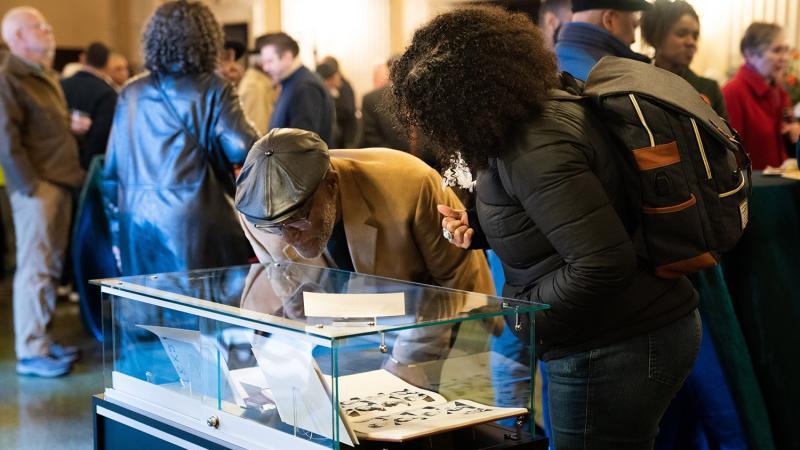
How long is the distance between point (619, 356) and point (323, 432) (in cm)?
65

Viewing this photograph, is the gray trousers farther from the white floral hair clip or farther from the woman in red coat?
the woman in red coat

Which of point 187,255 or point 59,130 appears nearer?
point 187,255

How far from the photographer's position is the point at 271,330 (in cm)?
166

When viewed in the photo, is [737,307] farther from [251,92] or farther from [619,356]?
[251,92]

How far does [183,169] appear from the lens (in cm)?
399

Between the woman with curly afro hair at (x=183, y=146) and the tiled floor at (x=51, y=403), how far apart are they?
726mm

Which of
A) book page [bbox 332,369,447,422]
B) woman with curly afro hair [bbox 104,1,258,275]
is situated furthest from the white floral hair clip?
woman with curly afro hair [bbox 104,1,258,275]

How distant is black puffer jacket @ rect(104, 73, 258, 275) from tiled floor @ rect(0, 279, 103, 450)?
733 mm

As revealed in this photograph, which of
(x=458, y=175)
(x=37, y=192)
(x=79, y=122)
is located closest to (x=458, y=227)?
(x=458, y=175)

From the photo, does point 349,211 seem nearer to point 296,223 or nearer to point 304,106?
point 296,223

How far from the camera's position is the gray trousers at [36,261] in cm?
498

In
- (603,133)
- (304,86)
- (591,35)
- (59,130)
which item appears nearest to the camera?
(603,133)

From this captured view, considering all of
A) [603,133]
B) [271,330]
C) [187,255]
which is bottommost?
[187,255]

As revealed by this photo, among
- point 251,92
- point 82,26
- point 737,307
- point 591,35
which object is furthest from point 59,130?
point 82,26
